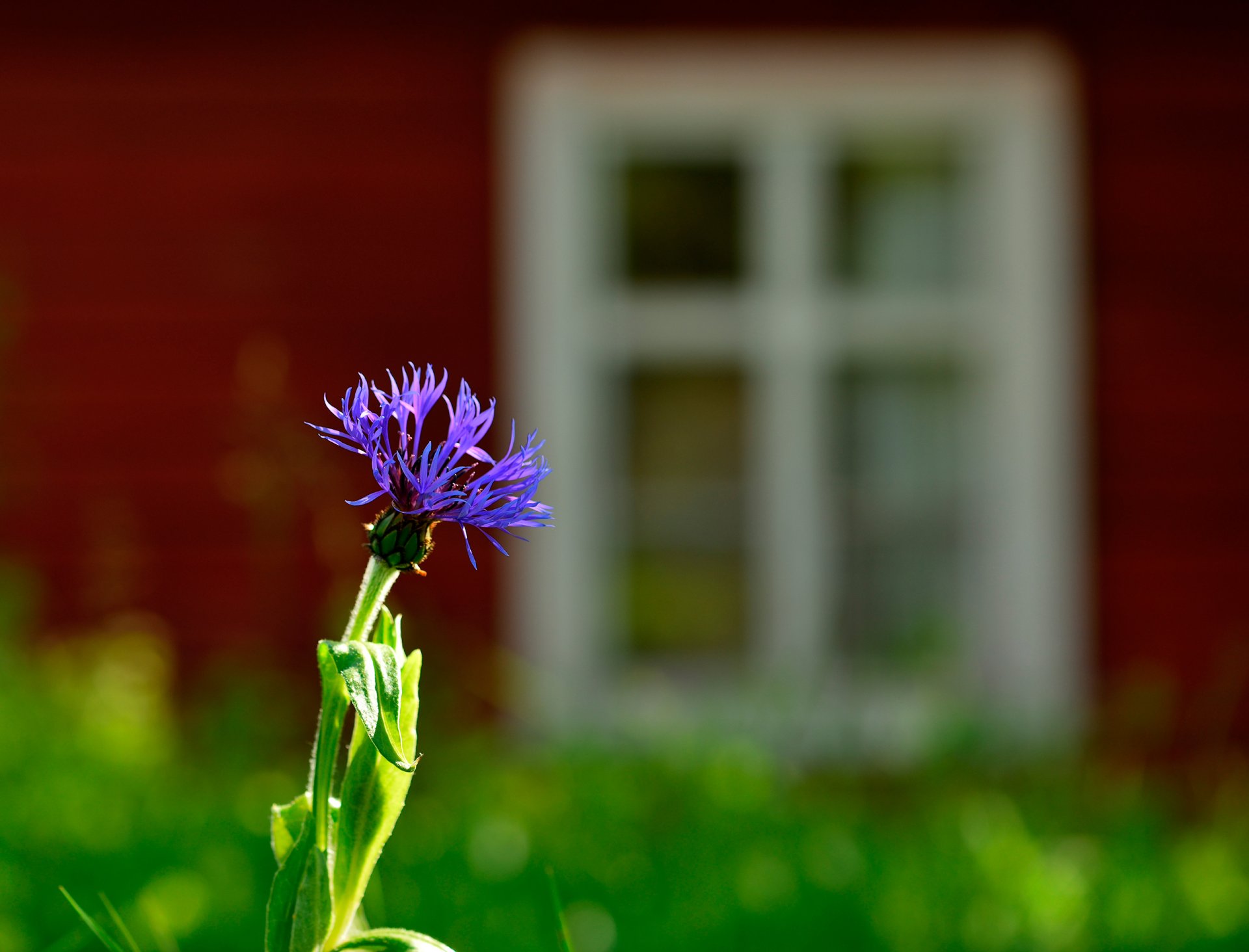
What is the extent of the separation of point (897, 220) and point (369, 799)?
349 centimetres

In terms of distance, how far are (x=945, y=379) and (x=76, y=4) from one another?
100 inches

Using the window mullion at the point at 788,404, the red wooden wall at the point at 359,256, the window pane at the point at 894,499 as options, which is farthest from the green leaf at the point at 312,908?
the window pane at the point at 894,499

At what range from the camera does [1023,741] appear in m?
2.96

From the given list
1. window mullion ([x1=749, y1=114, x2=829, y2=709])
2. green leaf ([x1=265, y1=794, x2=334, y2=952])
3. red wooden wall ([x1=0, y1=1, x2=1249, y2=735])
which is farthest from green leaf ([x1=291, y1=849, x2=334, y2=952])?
window mullion ([x1=749, y1=114, x2=829, y2=709])

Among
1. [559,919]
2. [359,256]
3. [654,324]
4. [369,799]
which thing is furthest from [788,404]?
[369,799]

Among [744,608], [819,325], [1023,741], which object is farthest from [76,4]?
[1023,741]

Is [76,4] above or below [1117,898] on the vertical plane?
above

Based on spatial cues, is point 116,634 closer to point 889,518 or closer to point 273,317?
point 273,317

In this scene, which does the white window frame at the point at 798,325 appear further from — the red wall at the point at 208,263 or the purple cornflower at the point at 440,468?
the purple cornflower at the point at 440,468

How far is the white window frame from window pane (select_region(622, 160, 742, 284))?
0.13m

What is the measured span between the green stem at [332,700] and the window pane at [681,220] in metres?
3.31

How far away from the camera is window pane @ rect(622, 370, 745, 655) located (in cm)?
388

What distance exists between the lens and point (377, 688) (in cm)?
57

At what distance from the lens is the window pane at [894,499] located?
3.90 meters
